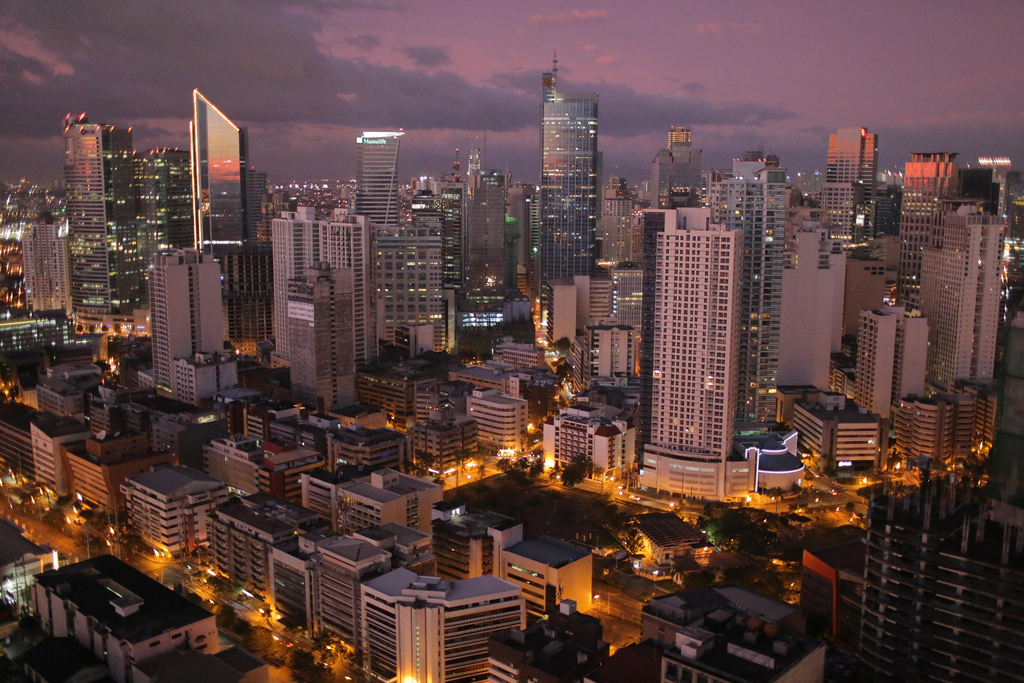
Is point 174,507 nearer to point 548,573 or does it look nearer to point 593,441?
point 548,573

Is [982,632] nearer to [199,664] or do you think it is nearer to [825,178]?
[199,664]

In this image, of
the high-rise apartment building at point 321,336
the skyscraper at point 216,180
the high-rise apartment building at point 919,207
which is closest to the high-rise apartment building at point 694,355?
the high-rise apartment building at point 321,336

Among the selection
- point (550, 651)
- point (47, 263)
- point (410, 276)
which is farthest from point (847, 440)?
point (47, 263)

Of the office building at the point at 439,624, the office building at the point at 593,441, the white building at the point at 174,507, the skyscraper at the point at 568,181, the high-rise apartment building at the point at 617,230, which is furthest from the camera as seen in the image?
the high-rise apartment building at the point at 617,230

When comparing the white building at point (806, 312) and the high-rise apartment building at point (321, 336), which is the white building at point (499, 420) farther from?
the white building at point (806, 312)

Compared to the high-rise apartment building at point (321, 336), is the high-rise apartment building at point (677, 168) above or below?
above

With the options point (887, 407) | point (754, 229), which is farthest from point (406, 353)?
point (887, 407)

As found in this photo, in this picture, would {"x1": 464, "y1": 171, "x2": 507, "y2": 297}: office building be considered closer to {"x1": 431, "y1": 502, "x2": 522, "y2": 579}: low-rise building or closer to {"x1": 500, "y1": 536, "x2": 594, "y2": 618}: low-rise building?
{"x1": 431, "y1": 502, "x2": 522, "y2": 579}: low-rise building
